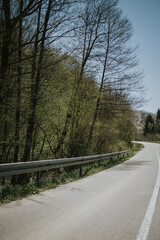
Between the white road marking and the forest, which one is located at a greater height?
the forest

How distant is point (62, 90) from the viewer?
9.38m

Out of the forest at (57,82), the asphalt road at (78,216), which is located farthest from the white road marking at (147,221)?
the forest at (57,82)

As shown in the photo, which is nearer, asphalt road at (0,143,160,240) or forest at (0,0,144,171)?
asphalt road at (0,143,160,240)

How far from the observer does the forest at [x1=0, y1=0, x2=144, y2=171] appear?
5.66 m

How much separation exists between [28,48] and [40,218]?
18.6ft

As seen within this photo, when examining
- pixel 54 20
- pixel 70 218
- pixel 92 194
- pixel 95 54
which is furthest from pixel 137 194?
pixel 95 54

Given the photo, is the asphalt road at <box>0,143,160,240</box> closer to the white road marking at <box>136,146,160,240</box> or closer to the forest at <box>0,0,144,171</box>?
the white road marking at <box>136,146,160,240</box>

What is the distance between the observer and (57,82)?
837 cm

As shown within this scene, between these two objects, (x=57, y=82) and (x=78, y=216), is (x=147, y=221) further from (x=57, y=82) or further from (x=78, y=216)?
(x=57, y=82)

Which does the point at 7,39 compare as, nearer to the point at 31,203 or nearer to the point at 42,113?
the point at 42,113

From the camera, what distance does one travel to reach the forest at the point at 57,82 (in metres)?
5.66

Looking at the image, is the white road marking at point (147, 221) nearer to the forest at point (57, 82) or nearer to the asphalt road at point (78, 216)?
the asphalt road at point (78, 216)

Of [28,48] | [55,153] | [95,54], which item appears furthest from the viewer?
[95,54]

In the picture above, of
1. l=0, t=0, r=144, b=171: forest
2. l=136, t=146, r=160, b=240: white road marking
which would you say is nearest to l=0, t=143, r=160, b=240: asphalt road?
l=136, t=146, r=160, b=240: white road marking
